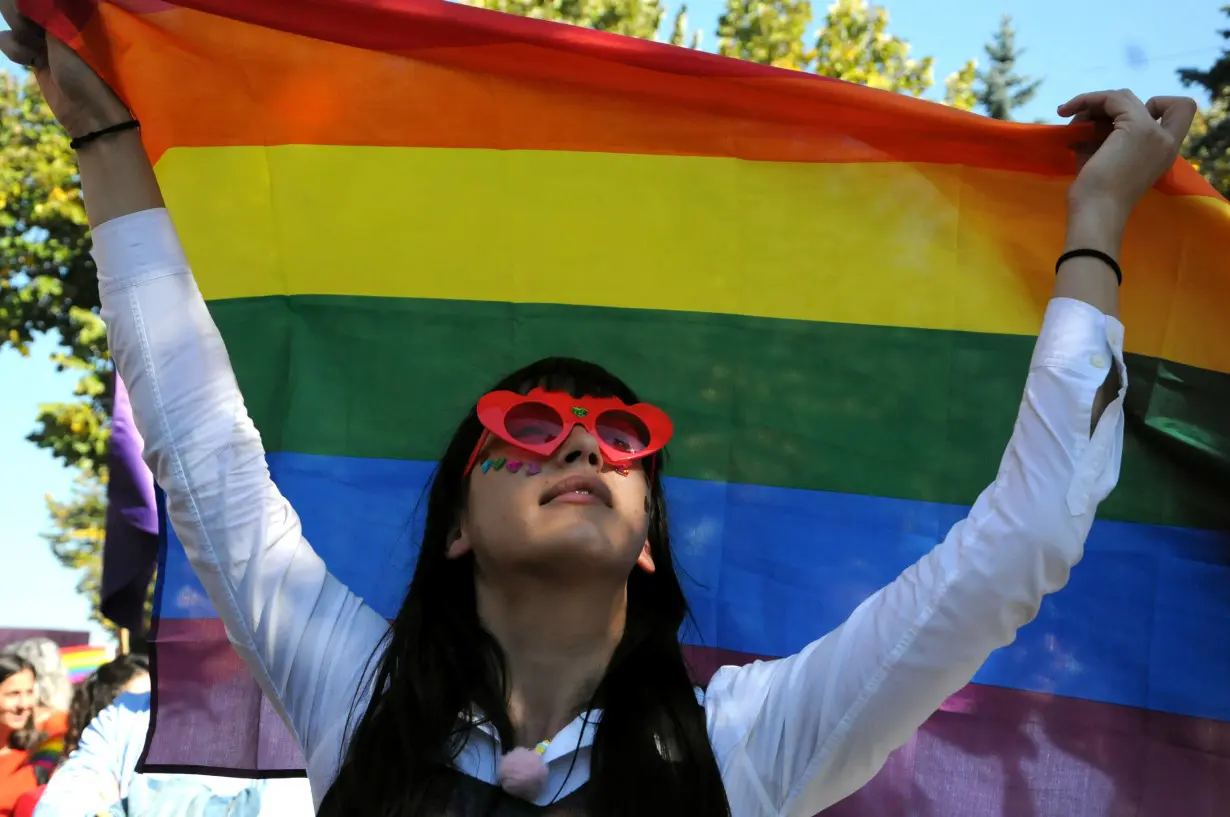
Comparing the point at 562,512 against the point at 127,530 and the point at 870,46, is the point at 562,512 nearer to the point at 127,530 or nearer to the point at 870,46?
the point at 127,530

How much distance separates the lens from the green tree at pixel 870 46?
15094 millimetres

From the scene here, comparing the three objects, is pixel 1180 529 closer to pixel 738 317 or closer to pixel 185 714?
pixel 738 317

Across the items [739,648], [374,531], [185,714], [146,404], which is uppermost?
[146,404]

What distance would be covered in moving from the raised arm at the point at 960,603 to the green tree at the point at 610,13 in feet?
40.7

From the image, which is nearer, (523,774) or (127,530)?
(523,774)

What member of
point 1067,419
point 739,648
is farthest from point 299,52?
point 1067,419

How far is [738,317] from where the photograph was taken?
271 centimetres

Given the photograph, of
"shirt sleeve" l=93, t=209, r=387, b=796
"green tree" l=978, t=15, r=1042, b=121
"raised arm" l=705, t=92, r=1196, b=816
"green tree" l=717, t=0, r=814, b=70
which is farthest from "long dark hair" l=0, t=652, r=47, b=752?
"green tree" l=978, t=15, r=1042, b=121

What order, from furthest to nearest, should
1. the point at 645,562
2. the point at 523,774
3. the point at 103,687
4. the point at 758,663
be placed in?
the point at 103,687 < the point at 645,562 < the point at 758,663 < the point at 523,774

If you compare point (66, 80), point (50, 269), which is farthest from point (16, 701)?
point (50, 269)

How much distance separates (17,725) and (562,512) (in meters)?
4.60

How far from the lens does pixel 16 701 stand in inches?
223

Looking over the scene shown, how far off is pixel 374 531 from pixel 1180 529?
65.1 inches

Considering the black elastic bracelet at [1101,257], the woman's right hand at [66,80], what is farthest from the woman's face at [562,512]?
the woman's right hand at [66,80]
